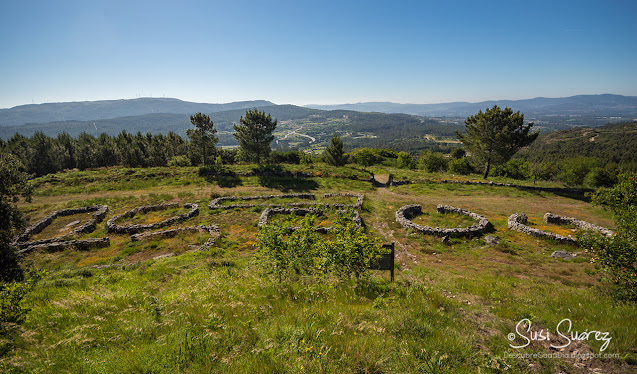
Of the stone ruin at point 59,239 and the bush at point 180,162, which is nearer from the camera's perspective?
the stone ruin at point 59,239

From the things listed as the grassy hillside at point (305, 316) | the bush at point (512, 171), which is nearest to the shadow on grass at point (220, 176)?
the grassy hillside at point (305, 316)

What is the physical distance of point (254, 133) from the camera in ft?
131

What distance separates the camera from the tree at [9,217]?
7844 mm

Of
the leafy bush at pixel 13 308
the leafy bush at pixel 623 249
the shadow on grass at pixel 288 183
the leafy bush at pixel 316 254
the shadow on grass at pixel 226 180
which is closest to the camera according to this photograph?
the leafy bush at pixel 13 308

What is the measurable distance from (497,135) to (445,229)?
2358 cm

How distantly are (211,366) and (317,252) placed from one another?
166 inches

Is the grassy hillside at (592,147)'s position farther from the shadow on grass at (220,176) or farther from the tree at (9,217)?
the tree at (9,217)

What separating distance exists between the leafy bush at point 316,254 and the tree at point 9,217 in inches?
322

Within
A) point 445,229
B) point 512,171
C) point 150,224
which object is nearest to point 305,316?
point 445,229

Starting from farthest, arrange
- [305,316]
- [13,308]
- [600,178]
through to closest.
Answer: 1. [600,178]
2. [305,316]
3. [13,308]

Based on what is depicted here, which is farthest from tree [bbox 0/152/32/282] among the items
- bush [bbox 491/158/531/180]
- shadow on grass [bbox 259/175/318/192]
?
bush [bbox 491/158/531/180]

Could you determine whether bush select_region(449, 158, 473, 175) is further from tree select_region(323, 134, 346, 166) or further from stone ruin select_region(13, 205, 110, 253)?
stone ruin select_region(13, 205, 110, 253)

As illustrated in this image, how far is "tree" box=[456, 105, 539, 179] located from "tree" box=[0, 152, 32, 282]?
137 ft

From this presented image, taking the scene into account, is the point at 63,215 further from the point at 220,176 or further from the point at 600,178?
the point at 600,178
